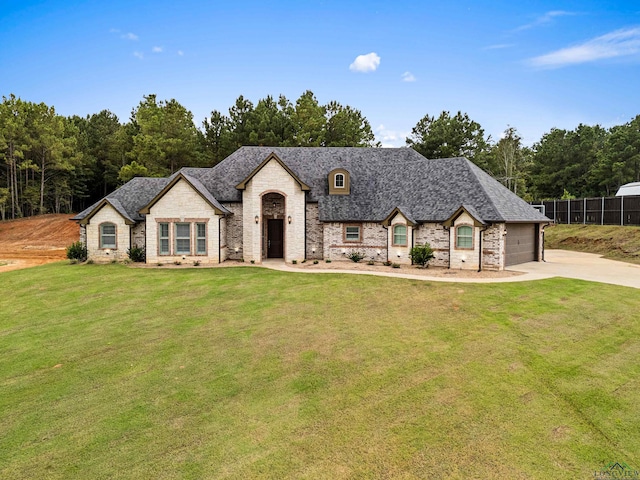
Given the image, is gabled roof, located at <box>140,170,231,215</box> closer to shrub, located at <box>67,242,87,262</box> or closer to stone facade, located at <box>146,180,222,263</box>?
stone facade, located at <box>146,180,222,263</box>

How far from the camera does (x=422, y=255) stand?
798 inches

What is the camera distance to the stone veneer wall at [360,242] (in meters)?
22.8

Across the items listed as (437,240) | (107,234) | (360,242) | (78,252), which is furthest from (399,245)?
(78,252)

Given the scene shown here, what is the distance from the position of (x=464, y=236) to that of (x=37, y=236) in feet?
154

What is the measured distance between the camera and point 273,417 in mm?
6168

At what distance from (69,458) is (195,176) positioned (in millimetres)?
22272

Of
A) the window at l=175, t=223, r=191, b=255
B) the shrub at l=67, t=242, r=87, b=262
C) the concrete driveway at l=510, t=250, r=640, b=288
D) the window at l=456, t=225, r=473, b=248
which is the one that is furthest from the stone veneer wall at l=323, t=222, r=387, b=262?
the shrub at l=67, t=242, r=87, b=262

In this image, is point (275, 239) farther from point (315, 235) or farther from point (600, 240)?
point (600, 240)

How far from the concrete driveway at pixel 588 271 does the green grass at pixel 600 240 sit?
3681 millimetres

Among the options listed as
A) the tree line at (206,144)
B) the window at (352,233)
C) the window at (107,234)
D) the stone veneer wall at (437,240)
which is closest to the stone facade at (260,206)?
the window at (352,233)

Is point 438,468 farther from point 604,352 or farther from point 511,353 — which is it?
point 604,352

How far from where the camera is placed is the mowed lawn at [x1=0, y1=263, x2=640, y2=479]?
5121 millimetres

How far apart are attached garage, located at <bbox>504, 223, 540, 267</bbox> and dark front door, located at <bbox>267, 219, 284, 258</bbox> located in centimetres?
1422

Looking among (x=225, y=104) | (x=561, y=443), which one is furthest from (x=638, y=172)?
(x=561, y=443)
